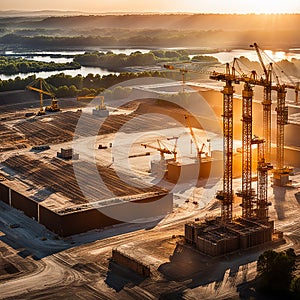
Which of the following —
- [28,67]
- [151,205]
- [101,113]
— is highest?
[28,67]

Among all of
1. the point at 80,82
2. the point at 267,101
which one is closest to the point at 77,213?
the point at 267,101

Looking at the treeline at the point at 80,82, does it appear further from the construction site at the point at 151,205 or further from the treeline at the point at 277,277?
the treeline at the point at 277,277

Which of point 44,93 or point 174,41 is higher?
point 174,41

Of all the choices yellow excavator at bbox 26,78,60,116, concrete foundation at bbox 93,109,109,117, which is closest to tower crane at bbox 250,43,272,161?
concrete foundation at bbox 93,109,109,117

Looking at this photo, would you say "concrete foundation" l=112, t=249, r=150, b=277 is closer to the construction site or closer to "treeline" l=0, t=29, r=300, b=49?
the construction site

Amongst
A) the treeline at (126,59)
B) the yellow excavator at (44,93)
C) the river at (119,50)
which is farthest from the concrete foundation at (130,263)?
the treeline at (126,59)

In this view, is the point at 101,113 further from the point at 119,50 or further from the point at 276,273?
the point at 119,50
